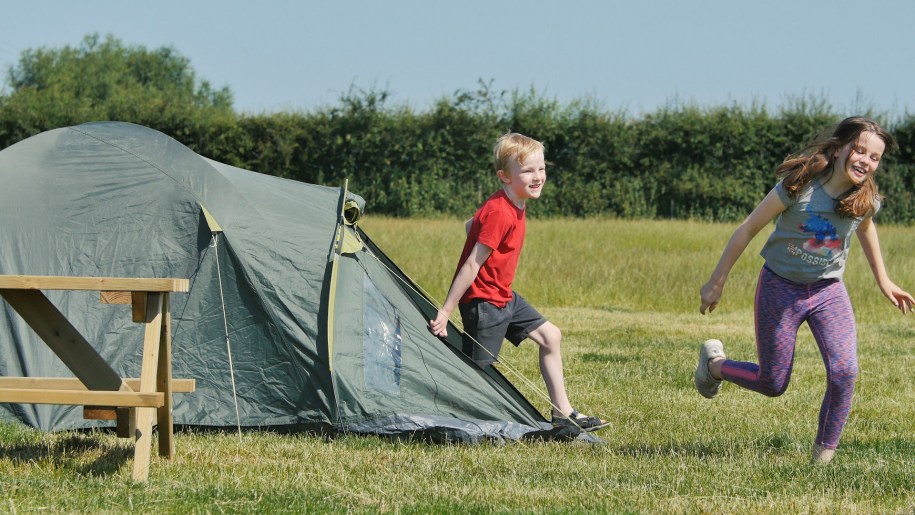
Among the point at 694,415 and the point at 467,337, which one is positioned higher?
the point at 467,337

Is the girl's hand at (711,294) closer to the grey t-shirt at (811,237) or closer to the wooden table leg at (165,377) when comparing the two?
the grey t-shirt at (811,237)

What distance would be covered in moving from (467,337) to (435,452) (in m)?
0.72

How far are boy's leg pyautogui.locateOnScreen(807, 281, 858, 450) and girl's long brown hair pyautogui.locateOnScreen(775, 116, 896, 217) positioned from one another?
0.37 m

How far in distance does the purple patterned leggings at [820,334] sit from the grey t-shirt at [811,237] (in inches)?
2.6

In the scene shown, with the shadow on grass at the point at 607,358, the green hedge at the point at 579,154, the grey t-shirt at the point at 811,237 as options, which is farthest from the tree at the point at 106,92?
the grey t-shirt at the point at 811,237

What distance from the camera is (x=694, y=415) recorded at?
245 inches

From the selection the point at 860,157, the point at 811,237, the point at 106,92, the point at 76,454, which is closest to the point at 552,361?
the point at 811,237

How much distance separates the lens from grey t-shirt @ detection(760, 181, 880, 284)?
456cm

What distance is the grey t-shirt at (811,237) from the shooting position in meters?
4.56

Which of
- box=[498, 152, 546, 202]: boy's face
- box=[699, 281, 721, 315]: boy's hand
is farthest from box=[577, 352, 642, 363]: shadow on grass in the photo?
box=[699, 281, 721, 315]: boy's hand

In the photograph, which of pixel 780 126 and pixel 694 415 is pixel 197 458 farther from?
pixel 780 126

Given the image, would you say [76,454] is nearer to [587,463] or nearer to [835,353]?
[587,463]

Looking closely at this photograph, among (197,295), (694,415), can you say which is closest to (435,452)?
(197,295)

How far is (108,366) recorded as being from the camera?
14.5 feet
